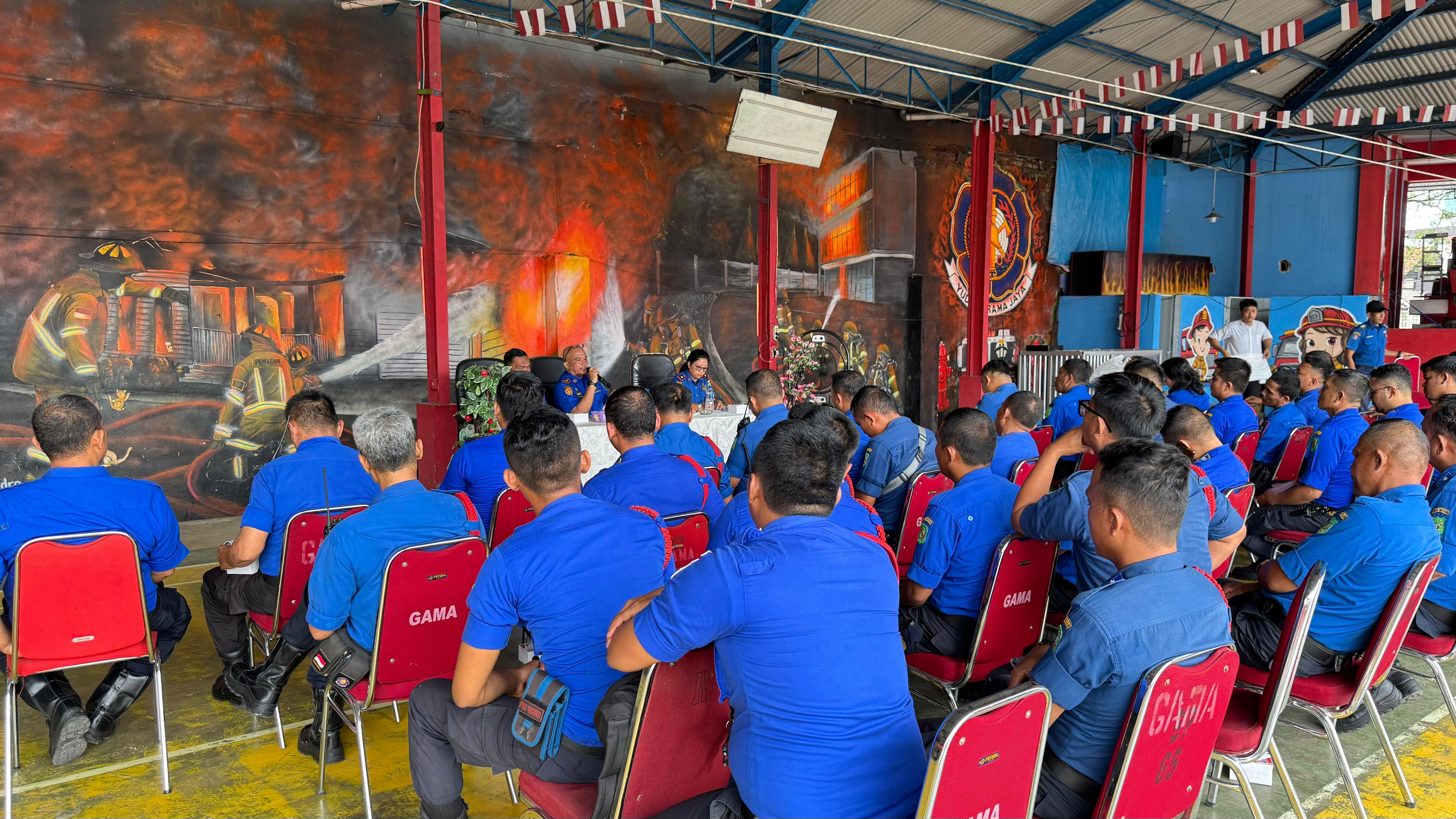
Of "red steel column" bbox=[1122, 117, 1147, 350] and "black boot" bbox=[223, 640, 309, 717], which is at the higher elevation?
"red steel column" bbox=[1122, 117, 1147, 350]

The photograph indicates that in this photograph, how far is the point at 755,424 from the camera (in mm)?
4570

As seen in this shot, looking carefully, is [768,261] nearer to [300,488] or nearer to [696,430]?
[696,430]

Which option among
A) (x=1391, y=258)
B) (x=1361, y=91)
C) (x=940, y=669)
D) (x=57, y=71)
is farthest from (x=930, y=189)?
(x=940, y=669)

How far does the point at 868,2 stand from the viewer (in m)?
9.30

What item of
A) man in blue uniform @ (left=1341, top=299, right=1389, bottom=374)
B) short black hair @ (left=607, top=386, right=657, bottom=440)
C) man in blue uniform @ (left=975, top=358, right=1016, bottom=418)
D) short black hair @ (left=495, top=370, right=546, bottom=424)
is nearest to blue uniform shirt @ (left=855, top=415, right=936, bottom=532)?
short black hair @ (left=607, top=386, right=657, bottom=440)

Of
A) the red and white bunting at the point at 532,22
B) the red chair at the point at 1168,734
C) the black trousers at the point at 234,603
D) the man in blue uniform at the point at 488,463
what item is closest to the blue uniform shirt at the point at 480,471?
the man in blue uniform at the point at 488,463

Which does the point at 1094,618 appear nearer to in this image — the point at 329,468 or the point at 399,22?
the point at 329,468

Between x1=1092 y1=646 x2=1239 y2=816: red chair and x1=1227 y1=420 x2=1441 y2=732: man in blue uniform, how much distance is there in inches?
39.6

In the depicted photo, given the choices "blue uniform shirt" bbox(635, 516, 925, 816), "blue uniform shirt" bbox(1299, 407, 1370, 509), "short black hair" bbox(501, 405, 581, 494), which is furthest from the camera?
"blue uniform shirt" bbox(1299, 407, 1370, 509)

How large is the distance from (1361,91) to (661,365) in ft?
38.9

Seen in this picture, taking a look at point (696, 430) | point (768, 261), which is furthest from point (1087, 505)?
point (768, 261)

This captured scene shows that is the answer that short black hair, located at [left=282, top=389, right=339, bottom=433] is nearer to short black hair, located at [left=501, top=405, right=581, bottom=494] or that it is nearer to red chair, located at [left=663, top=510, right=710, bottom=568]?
red chair, located at [left=663, top=510, right=710, bottom=568]

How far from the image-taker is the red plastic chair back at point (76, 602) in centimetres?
263

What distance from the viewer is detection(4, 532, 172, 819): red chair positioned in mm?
2629
